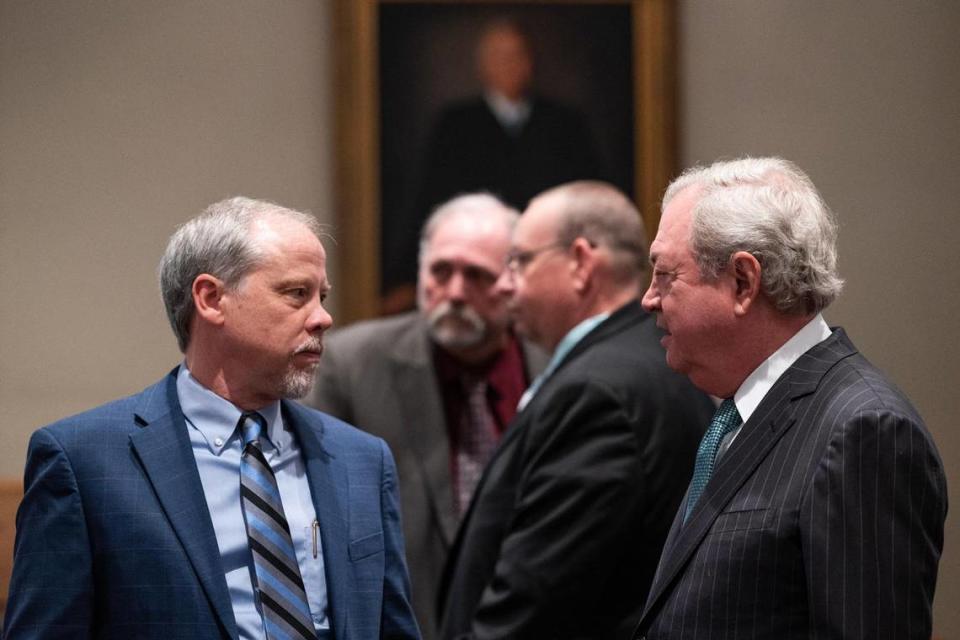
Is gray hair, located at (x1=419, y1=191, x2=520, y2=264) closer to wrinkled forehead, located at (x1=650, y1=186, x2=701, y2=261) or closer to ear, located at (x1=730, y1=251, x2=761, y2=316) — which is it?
wrinkled forehead, located at (x1=650, y1=186, x2=701, y2=261)

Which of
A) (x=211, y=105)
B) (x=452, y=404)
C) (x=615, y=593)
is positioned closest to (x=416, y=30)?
(x=211, y=105)

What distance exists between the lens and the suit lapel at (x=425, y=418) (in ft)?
14.4

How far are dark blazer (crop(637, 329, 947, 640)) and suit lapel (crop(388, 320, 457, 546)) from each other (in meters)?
1.86

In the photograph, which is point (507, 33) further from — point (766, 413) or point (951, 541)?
point (766, 413)

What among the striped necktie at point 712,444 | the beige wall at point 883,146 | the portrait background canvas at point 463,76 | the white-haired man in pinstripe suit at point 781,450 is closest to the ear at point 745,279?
the white-haired man in pinstripe suit at point 781,450

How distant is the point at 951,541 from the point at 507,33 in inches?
108

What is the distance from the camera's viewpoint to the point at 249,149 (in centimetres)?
537


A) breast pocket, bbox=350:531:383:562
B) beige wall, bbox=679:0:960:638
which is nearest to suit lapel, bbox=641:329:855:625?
breast pocket, bbox=350:531:383:562

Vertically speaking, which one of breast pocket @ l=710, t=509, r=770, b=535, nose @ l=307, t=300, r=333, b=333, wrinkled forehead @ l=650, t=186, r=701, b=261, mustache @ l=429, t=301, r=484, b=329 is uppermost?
wrinkled forehead @ l=650, t=186, r=701, b=261

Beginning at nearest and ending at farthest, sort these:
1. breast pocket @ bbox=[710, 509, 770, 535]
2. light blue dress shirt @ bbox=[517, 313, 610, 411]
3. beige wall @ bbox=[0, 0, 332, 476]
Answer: breast pocket @ bbox=[710, 509, 770, 535], light blue dress shirt @ bbox=[517, 313, 610, 411], beige wall @ bbox=[0, 0, 332, 476]

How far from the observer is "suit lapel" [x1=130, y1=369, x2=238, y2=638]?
2.55 metres

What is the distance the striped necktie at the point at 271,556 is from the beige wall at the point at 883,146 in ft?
10.4

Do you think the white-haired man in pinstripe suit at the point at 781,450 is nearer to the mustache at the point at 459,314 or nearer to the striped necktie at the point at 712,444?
the striped necktie at the point at 712,444

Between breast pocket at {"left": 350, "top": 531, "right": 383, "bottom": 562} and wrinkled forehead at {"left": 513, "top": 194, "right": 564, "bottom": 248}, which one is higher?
wrinkled forehead at {"left": 513, "top": 194, "right": 564, "bottom": 248}
